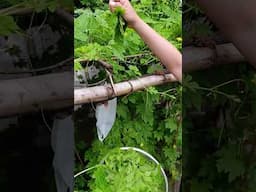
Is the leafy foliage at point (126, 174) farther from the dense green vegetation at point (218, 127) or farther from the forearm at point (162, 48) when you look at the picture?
the forearm at point (162, 48)

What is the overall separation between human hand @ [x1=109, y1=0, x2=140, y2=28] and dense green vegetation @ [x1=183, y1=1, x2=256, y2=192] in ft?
0.42

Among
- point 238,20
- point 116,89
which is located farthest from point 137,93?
point 238,20

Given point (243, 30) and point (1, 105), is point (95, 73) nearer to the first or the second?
point (1, 105)

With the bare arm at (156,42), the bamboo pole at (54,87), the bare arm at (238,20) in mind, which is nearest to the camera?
the bare arm at (238,20)

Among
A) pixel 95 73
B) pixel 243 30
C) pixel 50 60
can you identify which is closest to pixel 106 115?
pixel 95 73

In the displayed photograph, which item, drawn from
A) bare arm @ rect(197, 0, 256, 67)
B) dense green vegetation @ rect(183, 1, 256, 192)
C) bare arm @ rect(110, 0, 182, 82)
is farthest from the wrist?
bare arm @ rect(197, 0, 256, 67)

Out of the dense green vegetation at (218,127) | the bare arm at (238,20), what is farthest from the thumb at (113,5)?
the bare arm at (238,20)

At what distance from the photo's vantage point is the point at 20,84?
38.2 inches

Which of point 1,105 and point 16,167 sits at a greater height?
point 1,105

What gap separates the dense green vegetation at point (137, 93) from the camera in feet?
3.54

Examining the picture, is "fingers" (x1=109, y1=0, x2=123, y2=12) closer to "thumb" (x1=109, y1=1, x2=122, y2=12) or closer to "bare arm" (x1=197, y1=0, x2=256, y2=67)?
"thumb" (x1=109, y1=1, x2=122, y2=12)

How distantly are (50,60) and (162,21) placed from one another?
0.32 metres

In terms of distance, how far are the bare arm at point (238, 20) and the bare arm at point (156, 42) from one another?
0.89 ft

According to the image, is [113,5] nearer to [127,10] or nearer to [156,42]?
[127,10]
